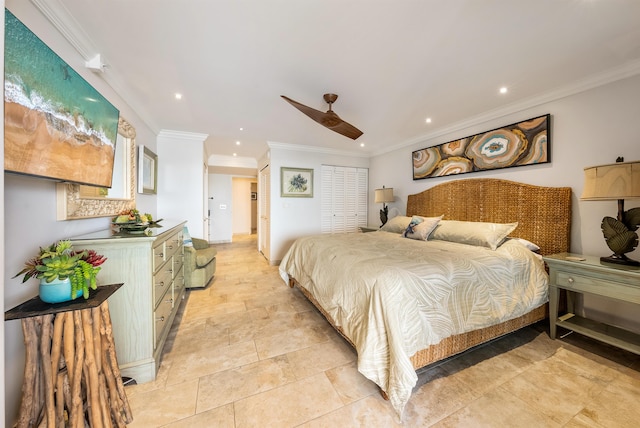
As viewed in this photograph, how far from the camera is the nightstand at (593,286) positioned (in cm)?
168

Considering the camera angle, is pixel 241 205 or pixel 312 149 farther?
pixel 241 205

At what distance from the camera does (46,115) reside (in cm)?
118

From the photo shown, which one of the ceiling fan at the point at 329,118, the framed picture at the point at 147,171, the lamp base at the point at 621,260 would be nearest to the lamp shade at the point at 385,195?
the ceiling fan at the point at 329,118

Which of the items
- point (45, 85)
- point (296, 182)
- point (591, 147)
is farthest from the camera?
point (296, 182)

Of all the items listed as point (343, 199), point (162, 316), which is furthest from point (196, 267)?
point (343, 199)

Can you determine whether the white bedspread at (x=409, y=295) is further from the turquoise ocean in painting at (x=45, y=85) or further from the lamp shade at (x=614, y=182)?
the turquoise ocean in painting at (x=45, y=85)

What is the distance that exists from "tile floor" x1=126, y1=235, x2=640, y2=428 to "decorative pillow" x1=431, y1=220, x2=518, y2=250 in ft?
3.01

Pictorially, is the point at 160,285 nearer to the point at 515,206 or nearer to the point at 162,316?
the point at 162,316

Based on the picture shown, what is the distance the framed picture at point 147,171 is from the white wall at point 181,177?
0.26 meters

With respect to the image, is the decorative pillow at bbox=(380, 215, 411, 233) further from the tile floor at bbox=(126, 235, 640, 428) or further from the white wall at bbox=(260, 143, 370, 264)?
the tile floor at bbox=(126, 235, 640, 428)

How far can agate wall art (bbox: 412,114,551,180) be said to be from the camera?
8.34ft

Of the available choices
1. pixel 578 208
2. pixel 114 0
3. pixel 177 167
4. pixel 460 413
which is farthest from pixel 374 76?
pixel 177 167

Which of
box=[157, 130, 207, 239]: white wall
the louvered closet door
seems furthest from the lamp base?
box=[157, 130, 207, 239]: white wall

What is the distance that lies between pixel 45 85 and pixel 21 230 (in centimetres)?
77
